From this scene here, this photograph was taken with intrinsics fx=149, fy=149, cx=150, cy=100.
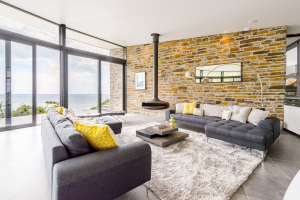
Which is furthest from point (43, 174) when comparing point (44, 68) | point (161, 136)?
point (44, 68)

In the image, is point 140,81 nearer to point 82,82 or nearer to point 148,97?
point 148,97

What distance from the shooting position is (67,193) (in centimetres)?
109

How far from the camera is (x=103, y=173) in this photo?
49.6 inches

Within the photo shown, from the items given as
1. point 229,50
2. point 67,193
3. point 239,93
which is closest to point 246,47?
point 229,50

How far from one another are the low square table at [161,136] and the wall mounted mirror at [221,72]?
2.95 metres

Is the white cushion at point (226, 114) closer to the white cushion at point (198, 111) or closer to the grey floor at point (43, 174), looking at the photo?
the white cushion at point (198, 111)

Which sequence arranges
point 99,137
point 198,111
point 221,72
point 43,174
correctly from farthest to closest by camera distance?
1. point 221,72
2. point 198,111
3. point 43,174
4. point 99,137

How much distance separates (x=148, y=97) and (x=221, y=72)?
3107 millimetres

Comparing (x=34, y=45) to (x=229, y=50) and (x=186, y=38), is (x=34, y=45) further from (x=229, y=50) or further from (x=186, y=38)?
(x=229, y=50)

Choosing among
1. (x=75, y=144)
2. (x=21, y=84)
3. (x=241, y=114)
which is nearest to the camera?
(x=75, y=144)

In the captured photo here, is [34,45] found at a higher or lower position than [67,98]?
higher

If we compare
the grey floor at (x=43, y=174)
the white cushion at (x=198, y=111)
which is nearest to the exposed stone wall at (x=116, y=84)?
the white cushion at (x=198, y=111)

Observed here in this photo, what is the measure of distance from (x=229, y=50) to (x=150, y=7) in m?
3.08

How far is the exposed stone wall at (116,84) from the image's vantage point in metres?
7.03
